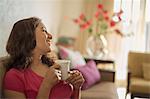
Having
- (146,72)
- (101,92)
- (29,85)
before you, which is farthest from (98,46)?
(29,85)

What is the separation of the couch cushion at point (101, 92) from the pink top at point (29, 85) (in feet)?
2.59

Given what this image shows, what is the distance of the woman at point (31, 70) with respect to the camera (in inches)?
56.4

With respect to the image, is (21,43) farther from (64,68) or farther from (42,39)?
(64,68)

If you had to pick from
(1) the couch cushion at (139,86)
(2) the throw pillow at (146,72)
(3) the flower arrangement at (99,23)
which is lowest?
(1) the couch cushion at (139,86)

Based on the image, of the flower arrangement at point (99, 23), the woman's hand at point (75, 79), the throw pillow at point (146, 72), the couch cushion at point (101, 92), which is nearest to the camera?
the woman's hand at point (75, 79)

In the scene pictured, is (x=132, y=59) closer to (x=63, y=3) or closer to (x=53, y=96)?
(x=63, y=3)

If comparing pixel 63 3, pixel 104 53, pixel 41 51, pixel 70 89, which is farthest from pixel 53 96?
pixel 63 3

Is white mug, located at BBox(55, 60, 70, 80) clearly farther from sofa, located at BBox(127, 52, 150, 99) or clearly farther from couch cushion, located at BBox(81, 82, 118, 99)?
sofa, located at BBox(127, 52, 150, 99)

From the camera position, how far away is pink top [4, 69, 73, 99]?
1436 millimetres

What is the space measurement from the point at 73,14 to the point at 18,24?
10.5ft

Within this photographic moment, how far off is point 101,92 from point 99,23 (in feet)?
6.30

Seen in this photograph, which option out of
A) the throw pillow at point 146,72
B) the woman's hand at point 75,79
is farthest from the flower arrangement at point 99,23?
the woman's hand at point 75,79

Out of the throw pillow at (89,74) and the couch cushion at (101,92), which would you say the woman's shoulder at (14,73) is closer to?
the couch cushion at (101,92)

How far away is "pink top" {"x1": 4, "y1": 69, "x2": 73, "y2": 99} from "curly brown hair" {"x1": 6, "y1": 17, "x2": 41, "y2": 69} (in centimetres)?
6
